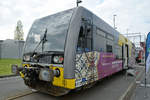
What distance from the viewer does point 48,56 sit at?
3.45 meters

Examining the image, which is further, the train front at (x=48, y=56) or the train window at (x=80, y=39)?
the train window at (x=80, y=39)

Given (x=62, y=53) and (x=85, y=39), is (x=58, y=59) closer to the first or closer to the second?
(x=62, y=53)

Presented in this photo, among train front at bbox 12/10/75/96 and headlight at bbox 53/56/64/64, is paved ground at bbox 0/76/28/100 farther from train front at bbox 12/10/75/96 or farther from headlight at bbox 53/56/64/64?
headlight at bbox 53/56/64/64

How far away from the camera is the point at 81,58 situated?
3.42 m

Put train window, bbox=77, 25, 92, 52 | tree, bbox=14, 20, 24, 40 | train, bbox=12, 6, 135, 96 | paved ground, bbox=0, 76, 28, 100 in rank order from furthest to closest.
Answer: tree, bbox=14, 20, 24, 40 → paved ground, bbox=0, 76, 28, 100 → train window, bbox=77, 25, 92, 52 → train, bbox=12, 6, 135, 96

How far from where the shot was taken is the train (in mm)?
3123

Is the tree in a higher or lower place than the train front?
higher

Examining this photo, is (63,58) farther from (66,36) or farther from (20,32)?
(20,32)

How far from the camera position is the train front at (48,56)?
3143 mm

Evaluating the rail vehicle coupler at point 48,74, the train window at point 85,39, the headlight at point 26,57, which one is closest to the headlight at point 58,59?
the rail vehicle coupler at point 48,74

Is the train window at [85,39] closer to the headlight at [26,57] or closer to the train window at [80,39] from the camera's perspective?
the train window at [80,39]

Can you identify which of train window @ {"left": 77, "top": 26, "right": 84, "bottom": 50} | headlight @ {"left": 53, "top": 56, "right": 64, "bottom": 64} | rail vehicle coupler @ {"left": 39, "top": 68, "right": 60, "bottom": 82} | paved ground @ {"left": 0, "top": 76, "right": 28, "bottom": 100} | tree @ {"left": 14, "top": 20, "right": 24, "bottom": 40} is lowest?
paved ground @ {"left": 0, "top": 76, "right": 28, "bottom": 100}

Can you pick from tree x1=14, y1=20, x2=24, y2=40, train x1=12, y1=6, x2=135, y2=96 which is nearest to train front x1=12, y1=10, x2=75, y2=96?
train x1=12, y1=6, x2=135, y2=96

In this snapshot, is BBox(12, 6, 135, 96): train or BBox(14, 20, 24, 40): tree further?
BBox(14, 20, 24, 40): tree
